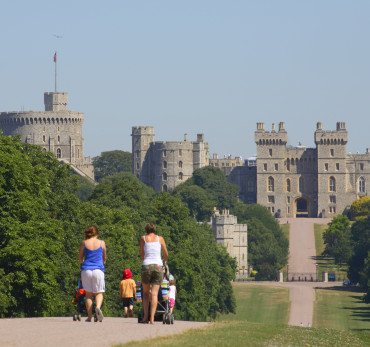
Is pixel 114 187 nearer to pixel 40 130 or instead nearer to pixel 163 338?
pixel 163 338

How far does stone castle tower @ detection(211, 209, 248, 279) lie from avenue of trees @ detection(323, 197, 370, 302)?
30.4 ft

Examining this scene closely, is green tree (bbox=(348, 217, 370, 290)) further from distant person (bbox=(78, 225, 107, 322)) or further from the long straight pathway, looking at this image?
distant person (bbox=(78, 225, 107, 322))

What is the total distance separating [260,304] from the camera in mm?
96250

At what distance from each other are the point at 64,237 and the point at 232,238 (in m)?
77.5

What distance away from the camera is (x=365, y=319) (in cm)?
8144

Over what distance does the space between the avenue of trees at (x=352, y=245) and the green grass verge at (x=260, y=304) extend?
6.58m

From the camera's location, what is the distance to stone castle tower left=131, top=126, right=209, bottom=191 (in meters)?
182

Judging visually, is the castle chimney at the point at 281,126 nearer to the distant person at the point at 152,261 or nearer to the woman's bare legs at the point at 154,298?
the woman's bare legs at the point at 154,298

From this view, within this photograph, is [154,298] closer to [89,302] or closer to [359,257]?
[89,302]

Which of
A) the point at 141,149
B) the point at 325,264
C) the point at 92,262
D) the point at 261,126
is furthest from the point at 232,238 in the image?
the point at 92,262

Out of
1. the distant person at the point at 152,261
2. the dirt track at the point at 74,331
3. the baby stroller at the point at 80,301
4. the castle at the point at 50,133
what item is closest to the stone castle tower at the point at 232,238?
the castle at the point at 50,133

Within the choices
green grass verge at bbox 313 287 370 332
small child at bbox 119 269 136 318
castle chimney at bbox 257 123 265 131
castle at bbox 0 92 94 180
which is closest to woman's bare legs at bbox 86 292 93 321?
small child at bbox 119 269 136 318

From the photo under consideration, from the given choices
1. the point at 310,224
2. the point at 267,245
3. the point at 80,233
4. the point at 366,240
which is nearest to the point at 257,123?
the point at 310,224

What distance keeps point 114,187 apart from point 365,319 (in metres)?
19.1
